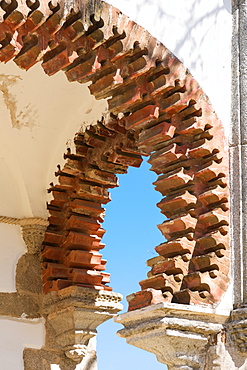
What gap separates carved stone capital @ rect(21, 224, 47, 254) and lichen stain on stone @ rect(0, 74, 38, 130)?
0.82m

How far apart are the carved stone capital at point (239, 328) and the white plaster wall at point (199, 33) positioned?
3.78ft

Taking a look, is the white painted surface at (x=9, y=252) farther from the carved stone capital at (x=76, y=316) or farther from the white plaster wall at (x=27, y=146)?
the carved stone capital at (x=76, y=316)

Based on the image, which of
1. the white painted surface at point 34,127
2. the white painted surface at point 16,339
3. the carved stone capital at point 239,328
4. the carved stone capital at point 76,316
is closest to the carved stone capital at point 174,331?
the carved stone capital at point 239,328

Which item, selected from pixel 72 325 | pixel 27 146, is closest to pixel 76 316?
pixel 72 325

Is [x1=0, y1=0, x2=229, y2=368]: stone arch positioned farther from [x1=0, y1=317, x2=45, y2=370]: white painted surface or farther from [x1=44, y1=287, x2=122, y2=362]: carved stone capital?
[x1=0, y1=317, x2=45, y2=370]: white painted surface

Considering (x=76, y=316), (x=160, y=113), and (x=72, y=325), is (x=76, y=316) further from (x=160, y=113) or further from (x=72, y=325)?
(x=160, y=113)

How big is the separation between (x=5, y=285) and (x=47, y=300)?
0.35 m

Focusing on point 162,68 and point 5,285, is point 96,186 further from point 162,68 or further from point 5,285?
point 162,68

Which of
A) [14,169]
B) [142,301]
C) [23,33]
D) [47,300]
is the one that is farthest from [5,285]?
[23,33]

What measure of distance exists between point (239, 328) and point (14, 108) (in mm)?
2470

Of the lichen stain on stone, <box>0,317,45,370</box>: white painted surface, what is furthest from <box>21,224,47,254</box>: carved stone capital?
the lichen stain on stone

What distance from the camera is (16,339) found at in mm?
6004

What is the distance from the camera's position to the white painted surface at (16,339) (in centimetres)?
591

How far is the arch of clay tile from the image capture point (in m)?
4.28
